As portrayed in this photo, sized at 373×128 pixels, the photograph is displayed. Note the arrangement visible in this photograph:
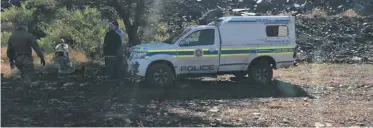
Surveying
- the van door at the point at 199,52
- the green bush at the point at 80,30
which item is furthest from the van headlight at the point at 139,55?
the green bush at the point at 80,30

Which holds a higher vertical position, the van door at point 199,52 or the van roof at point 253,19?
the van roof at point 253,19

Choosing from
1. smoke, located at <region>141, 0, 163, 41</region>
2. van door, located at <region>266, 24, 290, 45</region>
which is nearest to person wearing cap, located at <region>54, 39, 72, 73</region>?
smoke, located at <region>141, 0, 163, 41</region>

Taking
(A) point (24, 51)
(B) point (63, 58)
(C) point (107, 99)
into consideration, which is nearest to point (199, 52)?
(C) point (107, 99)

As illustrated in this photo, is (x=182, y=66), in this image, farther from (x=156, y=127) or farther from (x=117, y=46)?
(x=156, y=127)

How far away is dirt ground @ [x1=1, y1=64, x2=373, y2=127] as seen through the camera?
973 centimetres

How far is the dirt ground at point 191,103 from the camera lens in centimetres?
973

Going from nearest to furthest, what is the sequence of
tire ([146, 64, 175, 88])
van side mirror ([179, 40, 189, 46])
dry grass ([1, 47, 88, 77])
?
tire ([146, 64, 175, 88]) → van side mirror ([179, 40, 189, 46]) → dry grass ([1, 47, 88, 77])

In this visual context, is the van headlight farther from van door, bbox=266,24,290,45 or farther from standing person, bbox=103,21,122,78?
van door, bbox=266,24,290,45

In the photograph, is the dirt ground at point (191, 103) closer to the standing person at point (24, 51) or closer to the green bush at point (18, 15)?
the standing person at point (24, 51)

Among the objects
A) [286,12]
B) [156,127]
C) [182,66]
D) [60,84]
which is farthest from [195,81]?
[286,12]

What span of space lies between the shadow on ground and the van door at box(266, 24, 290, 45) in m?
1.30

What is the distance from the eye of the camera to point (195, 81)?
15.9 metres

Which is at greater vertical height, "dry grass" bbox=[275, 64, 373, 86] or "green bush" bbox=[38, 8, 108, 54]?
"green bush" bbox=[38, 8, 108, 54]

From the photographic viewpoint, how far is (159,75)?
14.0 meters
